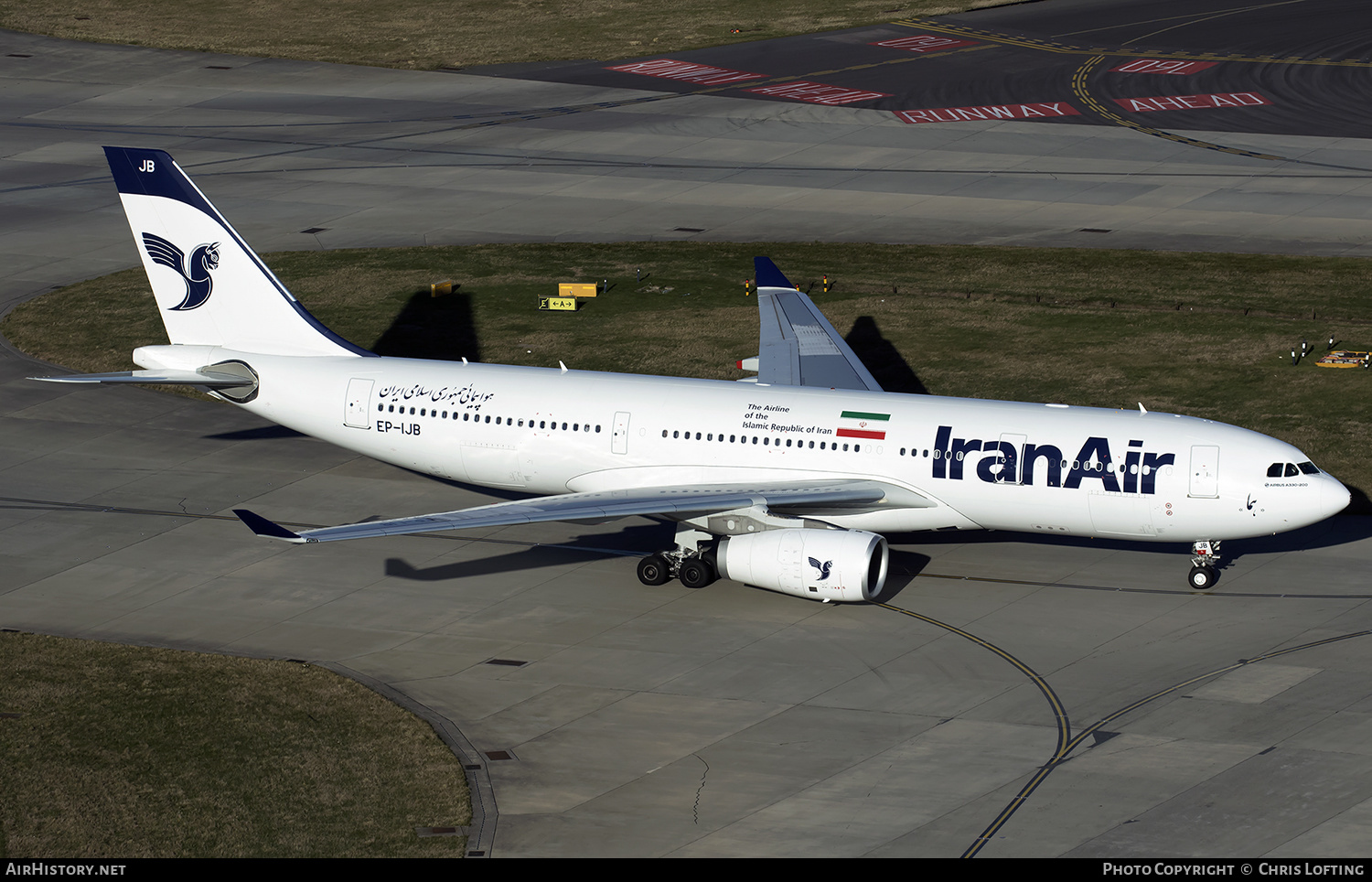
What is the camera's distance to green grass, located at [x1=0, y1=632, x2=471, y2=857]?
2936cm

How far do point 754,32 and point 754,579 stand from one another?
247ft

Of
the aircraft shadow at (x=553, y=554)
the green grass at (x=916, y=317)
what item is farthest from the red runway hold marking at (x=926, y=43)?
the aircraft shadow at (x=553, y=554)

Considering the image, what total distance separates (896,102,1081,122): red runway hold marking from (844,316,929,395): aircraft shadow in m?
30.3

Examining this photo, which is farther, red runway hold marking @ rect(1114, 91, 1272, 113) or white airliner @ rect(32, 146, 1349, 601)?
red runway hold marking @ rect(1114, 91, 1272, 113)

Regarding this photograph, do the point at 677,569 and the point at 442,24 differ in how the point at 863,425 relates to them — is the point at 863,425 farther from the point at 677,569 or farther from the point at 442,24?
the point at 442,24

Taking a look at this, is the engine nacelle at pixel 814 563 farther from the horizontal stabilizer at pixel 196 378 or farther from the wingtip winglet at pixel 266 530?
the horizontal stabilizer at pixel 196 378

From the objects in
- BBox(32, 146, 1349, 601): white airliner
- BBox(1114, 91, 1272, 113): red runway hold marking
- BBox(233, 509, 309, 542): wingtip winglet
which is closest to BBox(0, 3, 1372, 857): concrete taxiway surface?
BBox(32, 146, 1349, 601): white airliner

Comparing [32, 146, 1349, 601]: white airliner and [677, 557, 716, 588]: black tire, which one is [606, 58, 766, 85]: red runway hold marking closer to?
[32, 146, 1349, 601]: white airliner

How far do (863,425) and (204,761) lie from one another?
1829 centimetres

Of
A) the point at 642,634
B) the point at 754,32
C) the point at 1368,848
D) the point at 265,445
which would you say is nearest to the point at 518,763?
the point at 642,634

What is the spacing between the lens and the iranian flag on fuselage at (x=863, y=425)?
40750 millimetres

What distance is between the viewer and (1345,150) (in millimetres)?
79000

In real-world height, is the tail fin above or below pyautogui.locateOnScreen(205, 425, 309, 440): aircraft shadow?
above

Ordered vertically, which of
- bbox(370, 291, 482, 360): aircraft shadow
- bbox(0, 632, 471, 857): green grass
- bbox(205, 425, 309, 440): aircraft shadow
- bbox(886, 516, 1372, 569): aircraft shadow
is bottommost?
bbox(0, 632, 471, 857): green grass
